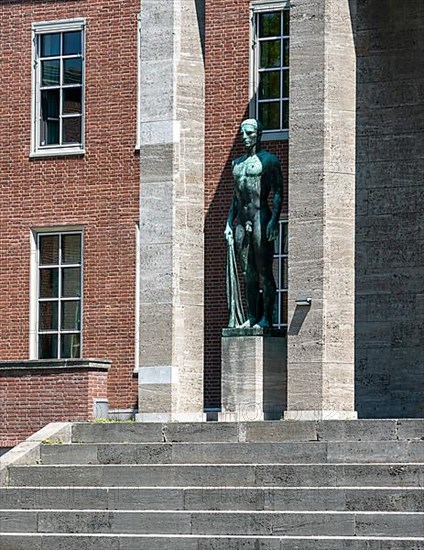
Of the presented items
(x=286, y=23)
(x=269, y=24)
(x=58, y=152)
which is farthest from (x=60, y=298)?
(x=286, y=23)

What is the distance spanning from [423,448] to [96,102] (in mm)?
15758

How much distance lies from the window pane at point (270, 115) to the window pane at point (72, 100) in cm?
418

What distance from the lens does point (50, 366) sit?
35.3 metres

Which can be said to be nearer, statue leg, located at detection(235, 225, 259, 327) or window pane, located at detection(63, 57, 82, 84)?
statue leg, located at detection(235, 225, 259, 327)

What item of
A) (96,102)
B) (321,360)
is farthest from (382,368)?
(96,102)

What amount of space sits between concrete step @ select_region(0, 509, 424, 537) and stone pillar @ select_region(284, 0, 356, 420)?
3.61 m

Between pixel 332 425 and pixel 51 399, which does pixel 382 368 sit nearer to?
pixel 332 425

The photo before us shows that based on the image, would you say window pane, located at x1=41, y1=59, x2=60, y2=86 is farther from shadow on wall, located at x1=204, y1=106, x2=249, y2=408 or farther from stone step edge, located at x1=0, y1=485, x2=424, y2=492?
stone step edge, located at x1=0, y1=485, x2=424, y2=492

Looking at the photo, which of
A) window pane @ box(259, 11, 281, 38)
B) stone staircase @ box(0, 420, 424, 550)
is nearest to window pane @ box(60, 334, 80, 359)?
window pane @ box(259, 11, 281, 38)

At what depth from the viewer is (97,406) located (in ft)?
115

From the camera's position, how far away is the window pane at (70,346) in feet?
127

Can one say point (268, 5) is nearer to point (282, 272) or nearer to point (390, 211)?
point (282, 272)

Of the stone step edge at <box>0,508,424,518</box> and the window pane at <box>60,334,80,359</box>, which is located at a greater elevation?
the window pane at <box>60,334,80,359</box>

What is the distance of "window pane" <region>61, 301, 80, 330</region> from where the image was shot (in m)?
38.7
